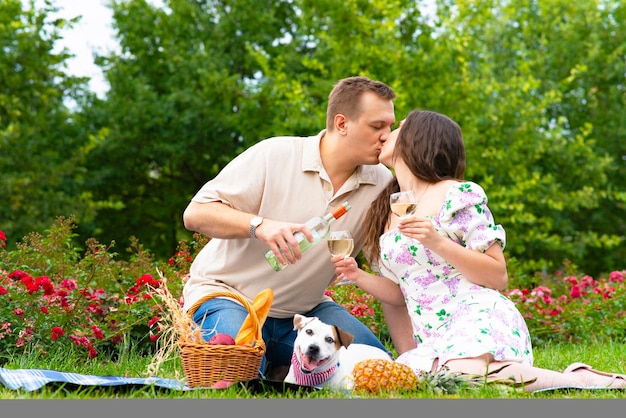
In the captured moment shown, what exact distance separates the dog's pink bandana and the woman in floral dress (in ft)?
1.61

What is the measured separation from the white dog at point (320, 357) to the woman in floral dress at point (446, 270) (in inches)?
15.0

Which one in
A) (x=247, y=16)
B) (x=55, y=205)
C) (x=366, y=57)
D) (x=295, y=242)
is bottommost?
(x=55, y=205)

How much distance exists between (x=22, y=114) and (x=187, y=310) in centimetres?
1265

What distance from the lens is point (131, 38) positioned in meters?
20.5

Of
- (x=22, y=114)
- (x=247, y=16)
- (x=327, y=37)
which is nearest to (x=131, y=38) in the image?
(x=247, y=16)

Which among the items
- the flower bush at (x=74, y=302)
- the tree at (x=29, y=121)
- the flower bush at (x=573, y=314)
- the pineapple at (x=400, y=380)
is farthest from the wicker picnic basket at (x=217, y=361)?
the tree at (x=29, y=121)

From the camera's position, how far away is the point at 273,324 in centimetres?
479

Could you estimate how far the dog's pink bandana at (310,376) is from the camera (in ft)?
12.9

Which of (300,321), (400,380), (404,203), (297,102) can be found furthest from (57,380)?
(297,102)

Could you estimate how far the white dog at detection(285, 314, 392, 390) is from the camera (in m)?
3.83

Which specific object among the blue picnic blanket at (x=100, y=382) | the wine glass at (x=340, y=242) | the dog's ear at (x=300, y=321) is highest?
the wine glass at (x=340, y=242)

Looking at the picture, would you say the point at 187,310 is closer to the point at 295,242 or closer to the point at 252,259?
the point at 252,259

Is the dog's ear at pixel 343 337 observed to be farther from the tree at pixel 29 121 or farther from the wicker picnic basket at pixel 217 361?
the tree at pixel 29 121

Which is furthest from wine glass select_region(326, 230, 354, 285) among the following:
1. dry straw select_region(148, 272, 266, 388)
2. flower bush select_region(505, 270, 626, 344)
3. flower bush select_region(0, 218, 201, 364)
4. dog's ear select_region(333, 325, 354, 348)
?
flower bush select_region(505, 270, 626, 344)
